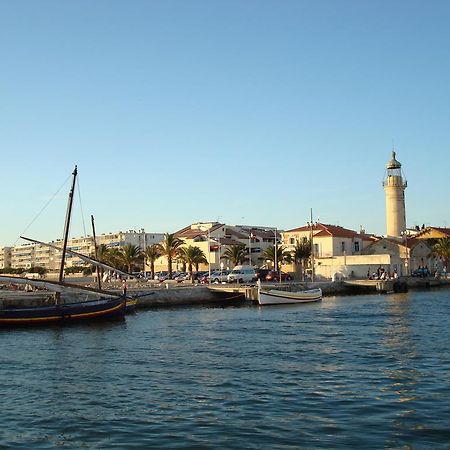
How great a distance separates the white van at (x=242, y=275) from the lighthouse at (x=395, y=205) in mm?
37670

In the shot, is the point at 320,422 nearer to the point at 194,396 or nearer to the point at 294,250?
the point at 194,396

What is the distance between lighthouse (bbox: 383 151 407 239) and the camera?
4715 inches

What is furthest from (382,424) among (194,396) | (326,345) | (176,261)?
(176,261)

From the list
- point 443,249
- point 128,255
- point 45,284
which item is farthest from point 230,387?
point 443,249

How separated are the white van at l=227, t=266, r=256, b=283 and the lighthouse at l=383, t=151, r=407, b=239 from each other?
37670 millimetres

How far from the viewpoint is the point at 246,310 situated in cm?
6594

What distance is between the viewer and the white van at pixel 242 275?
88.5 m

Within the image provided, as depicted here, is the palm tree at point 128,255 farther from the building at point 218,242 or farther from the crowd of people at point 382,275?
the crowd of people at point 382,275

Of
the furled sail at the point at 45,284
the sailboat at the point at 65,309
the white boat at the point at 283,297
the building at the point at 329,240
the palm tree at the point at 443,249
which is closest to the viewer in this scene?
the sailboat at the point at 65,309

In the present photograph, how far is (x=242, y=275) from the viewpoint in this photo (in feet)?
295

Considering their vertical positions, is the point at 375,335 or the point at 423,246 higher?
the point at 423,246

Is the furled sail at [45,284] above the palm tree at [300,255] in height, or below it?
below

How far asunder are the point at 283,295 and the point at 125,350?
38892 millimetres

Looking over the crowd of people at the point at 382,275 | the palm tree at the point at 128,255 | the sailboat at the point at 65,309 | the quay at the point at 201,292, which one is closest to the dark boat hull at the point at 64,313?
the sailboat at the point at 65,309
